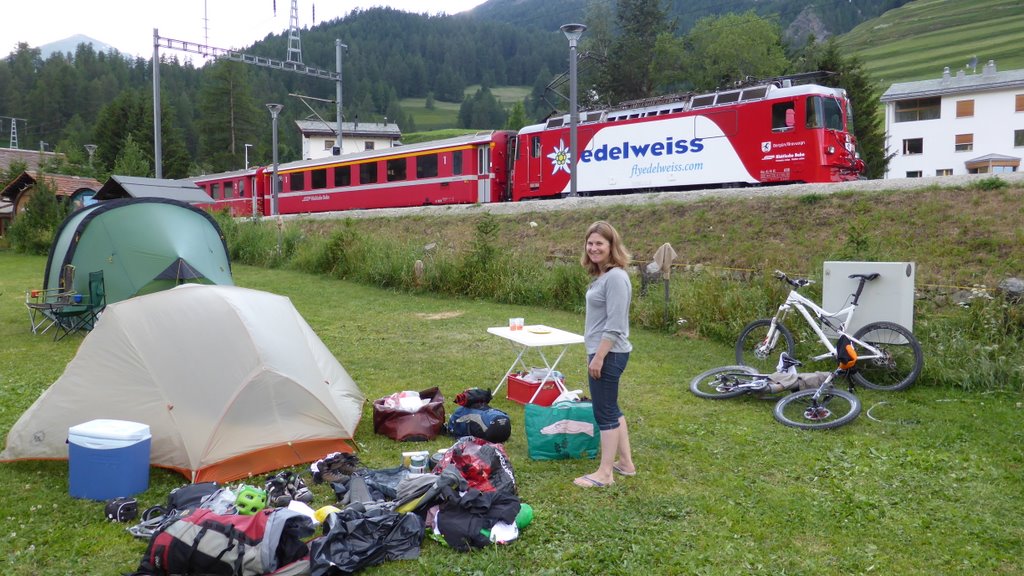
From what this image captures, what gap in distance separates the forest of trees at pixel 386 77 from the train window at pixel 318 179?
919 cm

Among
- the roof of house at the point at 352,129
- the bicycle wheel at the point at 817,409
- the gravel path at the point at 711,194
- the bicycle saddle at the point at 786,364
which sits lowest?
the bicycle wheel at the point at 817,409

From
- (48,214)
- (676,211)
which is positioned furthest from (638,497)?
(48,214)

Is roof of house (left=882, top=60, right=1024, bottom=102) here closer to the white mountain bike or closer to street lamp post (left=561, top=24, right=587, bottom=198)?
street lamp post (left=561, top=24, right=587, bottom=198)

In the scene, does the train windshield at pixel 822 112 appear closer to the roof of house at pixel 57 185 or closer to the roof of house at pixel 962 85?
the roof of house at pixel 57 185

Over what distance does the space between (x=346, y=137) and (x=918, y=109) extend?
157 ft

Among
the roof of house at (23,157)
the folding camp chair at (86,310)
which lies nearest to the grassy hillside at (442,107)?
the roof of house at (23,157)

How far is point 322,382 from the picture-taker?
18.4 feet

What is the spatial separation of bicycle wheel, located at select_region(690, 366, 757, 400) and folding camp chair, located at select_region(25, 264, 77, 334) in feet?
29.7

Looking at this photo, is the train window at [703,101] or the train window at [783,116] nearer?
the train window at [783,116]

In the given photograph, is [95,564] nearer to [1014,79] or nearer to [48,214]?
[48,214]

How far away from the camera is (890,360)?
7.26 metres

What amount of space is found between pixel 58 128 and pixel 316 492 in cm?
8994

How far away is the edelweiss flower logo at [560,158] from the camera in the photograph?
20.5 metres

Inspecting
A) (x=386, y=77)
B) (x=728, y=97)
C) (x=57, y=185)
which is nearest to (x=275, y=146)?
(x=57, y=185)
